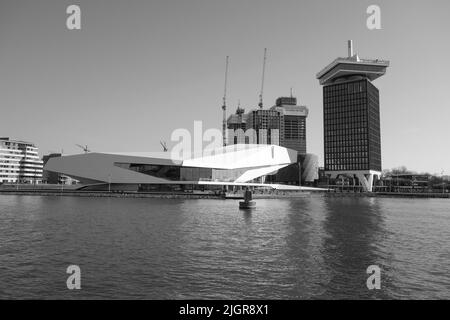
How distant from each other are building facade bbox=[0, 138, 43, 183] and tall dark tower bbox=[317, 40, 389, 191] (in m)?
135

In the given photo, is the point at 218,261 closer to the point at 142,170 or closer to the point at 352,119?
the point at 142,170

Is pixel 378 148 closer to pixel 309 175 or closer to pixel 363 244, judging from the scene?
pixel 309 175

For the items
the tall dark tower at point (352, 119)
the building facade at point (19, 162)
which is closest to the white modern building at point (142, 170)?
the building facade at point (19, 162)

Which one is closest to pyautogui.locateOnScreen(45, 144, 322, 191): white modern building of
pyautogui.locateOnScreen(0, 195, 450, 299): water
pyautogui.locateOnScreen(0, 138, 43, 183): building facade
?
pyautogui.locateOnScreen(0, 138, 43, 183): building facade

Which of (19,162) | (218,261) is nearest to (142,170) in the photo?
(218,261)

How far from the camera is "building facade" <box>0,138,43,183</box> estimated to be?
151 m

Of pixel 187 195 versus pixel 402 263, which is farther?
pixel 187 195

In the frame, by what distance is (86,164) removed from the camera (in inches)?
3912

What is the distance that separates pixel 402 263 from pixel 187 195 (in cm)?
7164

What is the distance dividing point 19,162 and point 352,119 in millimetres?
150444

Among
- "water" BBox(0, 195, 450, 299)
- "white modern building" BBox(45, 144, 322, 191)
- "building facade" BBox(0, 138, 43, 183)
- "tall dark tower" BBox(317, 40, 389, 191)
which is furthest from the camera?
"tall dark tower" BBox(317, 40, 389, 191)

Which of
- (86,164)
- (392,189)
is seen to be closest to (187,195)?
(86,164)

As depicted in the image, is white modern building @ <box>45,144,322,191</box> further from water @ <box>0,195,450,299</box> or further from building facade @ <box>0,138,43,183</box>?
water @ <box>0,195,450,299</box>

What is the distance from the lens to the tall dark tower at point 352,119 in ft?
508
